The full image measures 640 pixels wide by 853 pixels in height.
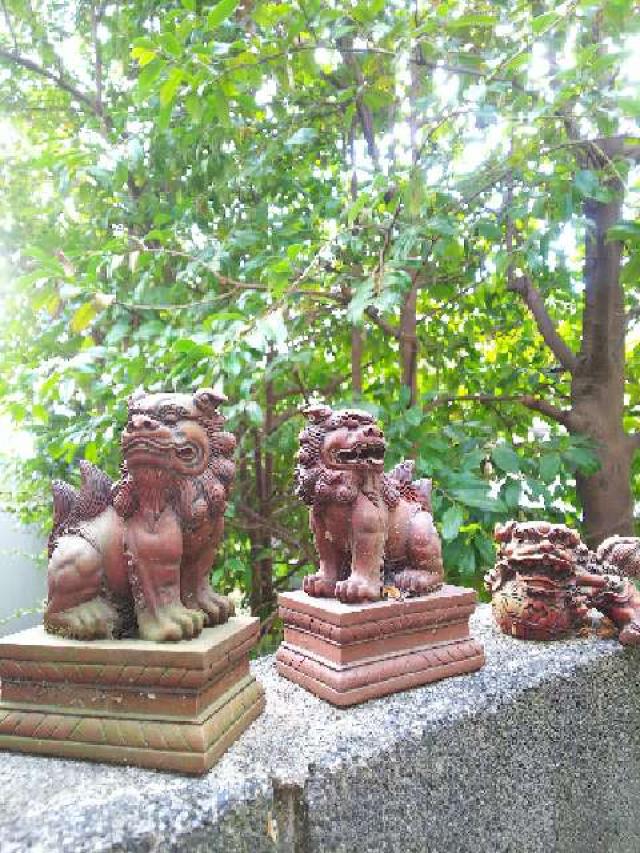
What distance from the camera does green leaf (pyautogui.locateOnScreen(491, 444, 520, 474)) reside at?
5.67ft

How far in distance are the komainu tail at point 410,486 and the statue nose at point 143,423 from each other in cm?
60

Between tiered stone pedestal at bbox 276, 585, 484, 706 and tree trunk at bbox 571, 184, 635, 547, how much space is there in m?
1.16

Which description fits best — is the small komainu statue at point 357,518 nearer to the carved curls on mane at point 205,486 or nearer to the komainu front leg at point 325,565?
the komainu front leg at point 325,565

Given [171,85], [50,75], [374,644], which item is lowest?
[374,644]

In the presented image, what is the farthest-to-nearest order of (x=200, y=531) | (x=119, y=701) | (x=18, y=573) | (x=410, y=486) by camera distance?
(x=18, y=573) < (x=410, y=486) < (x=200, y=531) < (x=119, y=701)

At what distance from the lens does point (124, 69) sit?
2.40 metres

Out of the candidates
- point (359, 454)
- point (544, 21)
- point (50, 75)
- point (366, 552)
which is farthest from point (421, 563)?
point (50, 75)

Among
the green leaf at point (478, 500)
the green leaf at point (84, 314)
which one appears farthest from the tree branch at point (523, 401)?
the green leaf at point (84, 314)

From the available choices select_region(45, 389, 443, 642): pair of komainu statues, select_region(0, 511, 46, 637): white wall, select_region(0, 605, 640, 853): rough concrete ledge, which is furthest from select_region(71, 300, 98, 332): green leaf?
select_region(0, 511, 46, 637): white wall

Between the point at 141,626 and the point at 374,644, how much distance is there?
17.2 inches

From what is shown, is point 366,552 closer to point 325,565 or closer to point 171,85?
point 325,565

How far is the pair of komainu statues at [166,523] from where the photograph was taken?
951 millimetres

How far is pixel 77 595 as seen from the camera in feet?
3.15

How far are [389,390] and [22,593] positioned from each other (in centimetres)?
277
